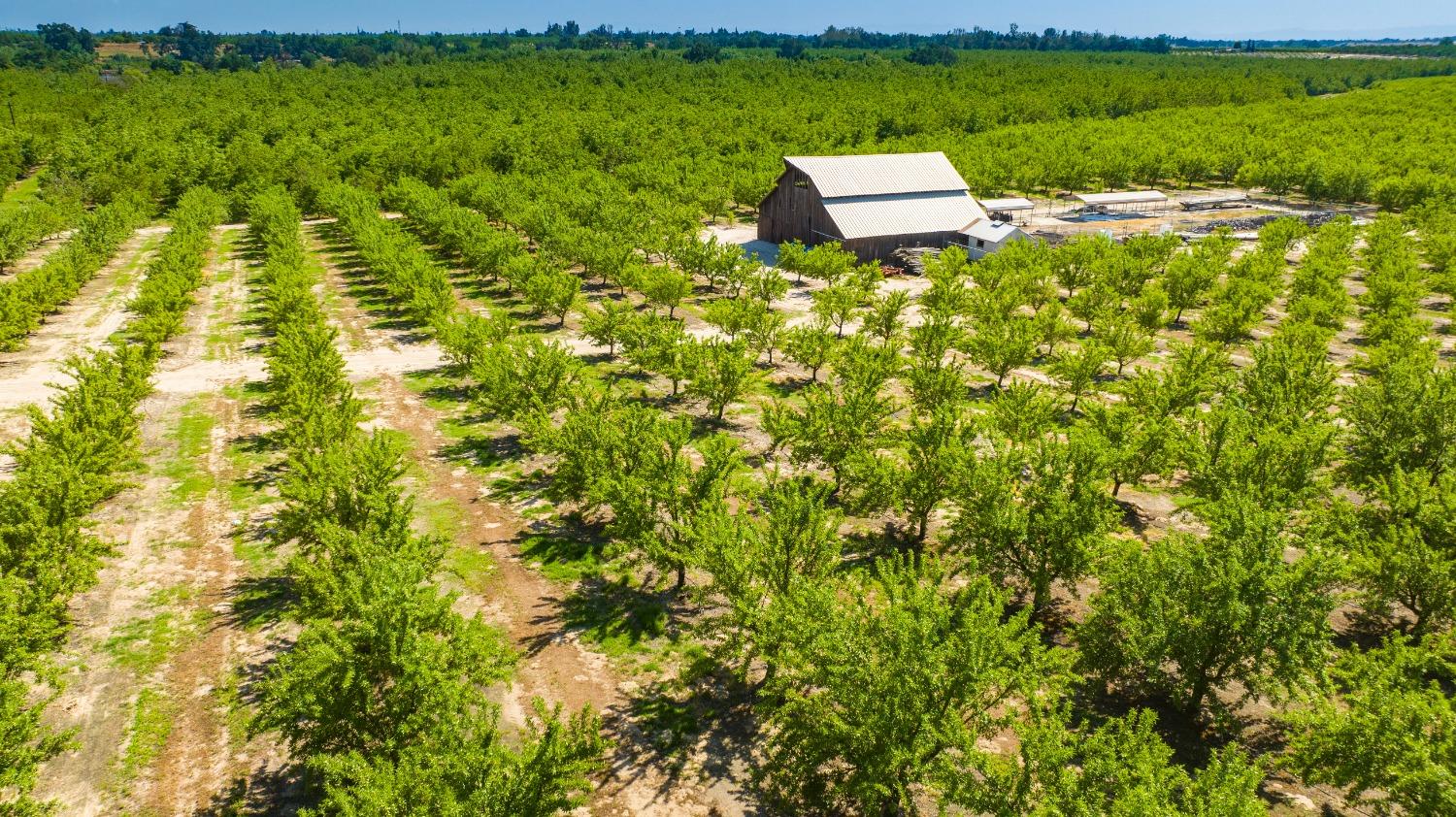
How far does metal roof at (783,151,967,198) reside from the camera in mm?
76875

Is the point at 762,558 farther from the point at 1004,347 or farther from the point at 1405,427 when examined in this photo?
the point at 1004,347

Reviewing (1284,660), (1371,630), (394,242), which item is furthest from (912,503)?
(394,242)

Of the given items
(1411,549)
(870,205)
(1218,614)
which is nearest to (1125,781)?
(1218,614)

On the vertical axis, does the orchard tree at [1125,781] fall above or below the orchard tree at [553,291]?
below

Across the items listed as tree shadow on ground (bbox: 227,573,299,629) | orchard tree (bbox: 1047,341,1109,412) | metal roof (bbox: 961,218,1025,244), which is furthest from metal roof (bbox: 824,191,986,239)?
tree shadow on ground (bbox: 227,573,299,629)

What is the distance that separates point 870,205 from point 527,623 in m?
61.5

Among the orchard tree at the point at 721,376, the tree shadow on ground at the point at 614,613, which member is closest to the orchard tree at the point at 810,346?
the orchard tree at the point at 721,376

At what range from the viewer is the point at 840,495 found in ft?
105

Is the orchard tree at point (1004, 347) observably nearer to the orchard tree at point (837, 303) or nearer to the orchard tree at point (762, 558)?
the orchard tree at point (837, 303)

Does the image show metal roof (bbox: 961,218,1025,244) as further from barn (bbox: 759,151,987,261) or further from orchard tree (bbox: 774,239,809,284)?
orchard tree (bbox: 774,239,809,284)

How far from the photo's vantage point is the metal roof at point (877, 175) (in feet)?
252

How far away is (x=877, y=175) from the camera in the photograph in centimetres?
7925

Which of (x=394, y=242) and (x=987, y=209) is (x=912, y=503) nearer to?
(x=394, y=242)

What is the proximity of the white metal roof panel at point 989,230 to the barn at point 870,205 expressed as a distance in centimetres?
82
